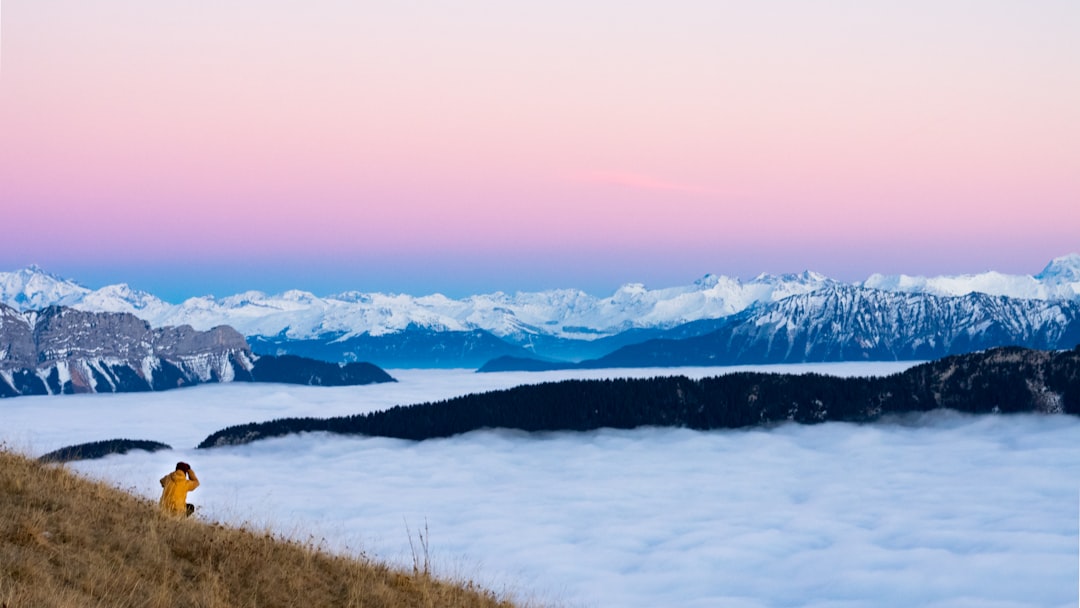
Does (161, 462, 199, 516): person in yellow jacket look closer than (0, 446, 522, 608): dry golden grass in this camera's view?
No

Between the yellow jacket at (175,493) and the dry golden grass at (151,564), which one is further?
the yellow jacket at (175,493)

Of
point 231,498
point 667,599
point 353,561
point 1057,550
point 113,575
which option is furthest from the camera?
point 1057,550

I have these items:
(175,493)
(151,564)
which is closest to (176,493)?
(175,493)

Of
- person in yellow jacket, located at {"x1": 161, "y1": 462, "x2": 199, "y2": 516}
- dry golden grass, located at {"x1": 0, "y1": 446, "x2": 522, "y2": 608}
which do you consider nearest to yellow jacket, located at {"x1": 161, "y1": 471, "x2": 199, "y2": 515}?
person in yellow jacket, located at {"x1": 161, "y1": 462, "x2": 199, "y2": 516}

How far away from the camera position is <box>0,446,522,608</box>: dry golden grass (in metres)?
15.8

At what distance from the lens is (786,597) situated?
529 feet

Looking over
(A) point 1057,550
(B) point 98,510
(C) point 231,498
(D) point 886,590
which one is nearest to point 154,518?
(B) point 98,510

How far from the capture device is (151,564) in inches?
699

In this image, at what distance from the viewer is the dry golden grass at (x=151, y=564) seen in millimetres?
15773

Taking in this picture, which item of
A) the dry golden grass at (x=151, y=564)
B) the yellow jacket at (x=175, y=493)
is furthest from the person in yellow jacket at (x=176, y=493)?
the dry golden grass at (x=151, y=564)

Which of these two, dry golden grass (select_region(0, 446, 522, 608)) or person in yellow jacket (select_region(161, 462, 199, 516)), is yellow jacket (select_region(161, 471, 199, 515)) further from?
dry golden grass (select_region(0, 446, 522, 608))

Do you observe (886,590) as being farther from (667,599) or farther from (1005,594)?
(667,599)

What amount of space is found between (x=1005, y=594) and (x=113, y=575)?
16095 cm

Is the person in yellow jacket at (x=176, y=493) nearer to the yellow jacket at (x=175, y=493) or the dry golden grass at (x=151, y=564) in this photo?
the yellow jacket at (x=175, y=493)
